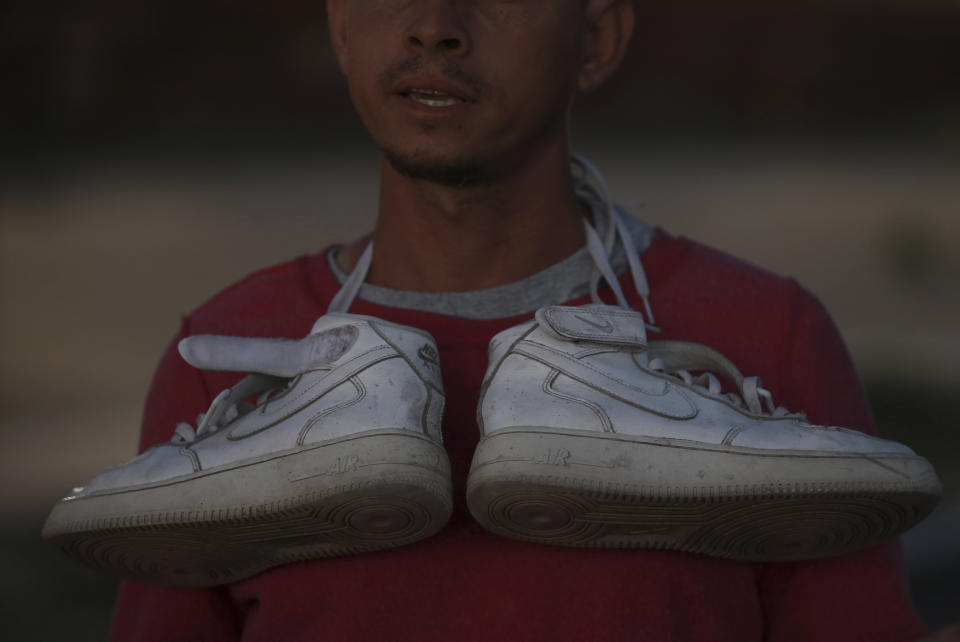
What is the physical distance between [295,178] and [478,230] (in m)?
2.08

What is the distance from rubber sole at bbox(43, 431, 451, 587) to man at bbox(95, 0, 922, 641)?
0.41 ft

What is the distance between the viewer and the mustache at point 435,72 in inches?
75.7

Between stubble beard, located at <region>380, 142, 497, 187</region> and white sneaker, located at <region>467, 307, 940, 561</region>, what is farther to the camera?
stubble beard, located at <region>380, 142, 497, 187</region>

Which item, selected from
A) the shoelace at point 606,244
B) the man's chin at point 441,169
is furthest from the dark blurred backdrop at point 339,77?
the man's chin at point 441,169

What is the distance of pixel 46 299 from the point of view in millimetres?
4070

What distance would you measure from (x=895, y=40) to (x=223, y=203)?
2015 millimetres

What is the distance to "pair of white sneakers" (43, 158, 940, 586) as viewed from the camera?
1.59 metres

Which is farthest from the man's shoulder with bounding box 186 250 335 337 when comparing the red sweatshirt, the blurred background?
the blurred background

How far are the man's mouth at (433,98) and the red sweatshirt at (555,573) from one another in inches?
12.7

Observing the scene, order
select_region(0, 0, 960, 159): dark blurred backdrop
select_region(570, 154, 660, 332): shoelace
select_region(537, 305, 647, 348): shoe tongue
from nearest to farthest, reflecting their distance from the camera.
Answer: select_region(537, 305, 647, 348): shoe tongue, select_region(570, 154, 660, 332): shoelace, select_region(0, 0, 960, 159): dark blurred backdrop

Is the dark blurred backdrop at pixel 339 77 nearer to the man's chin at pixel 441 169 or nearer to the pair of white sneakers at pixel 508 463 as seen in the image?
the man's chin at pixel 441 169

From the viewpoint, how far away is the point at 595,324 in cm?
172

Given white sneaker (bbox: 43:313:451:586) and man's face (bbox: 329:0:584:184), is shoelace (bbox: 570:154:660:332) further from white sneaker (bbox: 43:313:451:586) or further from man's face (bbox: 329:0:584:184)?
white sneaker (bbox: 43:313:451:586)

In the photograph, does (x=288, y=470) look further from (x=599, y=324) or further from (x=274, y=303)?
(x=274, y=303)
